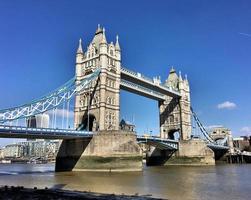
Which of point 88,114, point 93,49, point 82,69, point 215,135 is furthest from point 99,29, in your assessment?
point 215,135

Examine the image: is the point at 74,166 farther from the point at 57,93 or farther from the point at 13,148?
the point at 13,148

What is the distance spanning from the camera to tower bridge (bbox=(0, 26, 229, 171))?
34.5m

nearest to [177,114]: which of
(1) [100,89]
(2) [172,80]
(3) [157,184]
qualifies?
(2) [172,80]

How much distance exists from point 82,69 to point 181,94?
2699cm

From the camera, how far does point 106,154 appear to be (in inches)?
1385

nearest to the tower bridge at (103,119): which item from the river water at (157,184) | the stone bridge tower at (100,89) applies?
the stone bridge tower at (100,89)

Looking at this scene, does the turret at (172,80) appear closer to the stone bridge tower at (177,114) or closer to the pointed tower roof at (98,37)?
the stone bridge tower at (177,114)

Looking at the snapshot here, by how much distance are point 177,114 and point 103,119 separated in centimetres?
2805

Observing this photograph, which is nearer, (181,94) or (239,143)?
(181,94)

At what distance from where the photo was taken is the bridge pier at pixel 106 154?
34938 mm

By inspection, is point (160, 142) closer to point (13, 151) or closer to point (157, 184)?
point (157, 184)

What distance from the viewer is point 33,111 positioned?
32875mm

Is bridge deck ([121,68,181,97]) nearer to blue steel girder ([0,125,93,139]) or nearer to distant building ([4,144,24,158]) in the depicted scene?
blue steel girder ([0,125,93,139])

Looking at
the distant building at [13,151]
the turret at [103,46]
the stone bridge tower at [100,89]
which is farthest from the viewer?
the distant building at [13,151]
